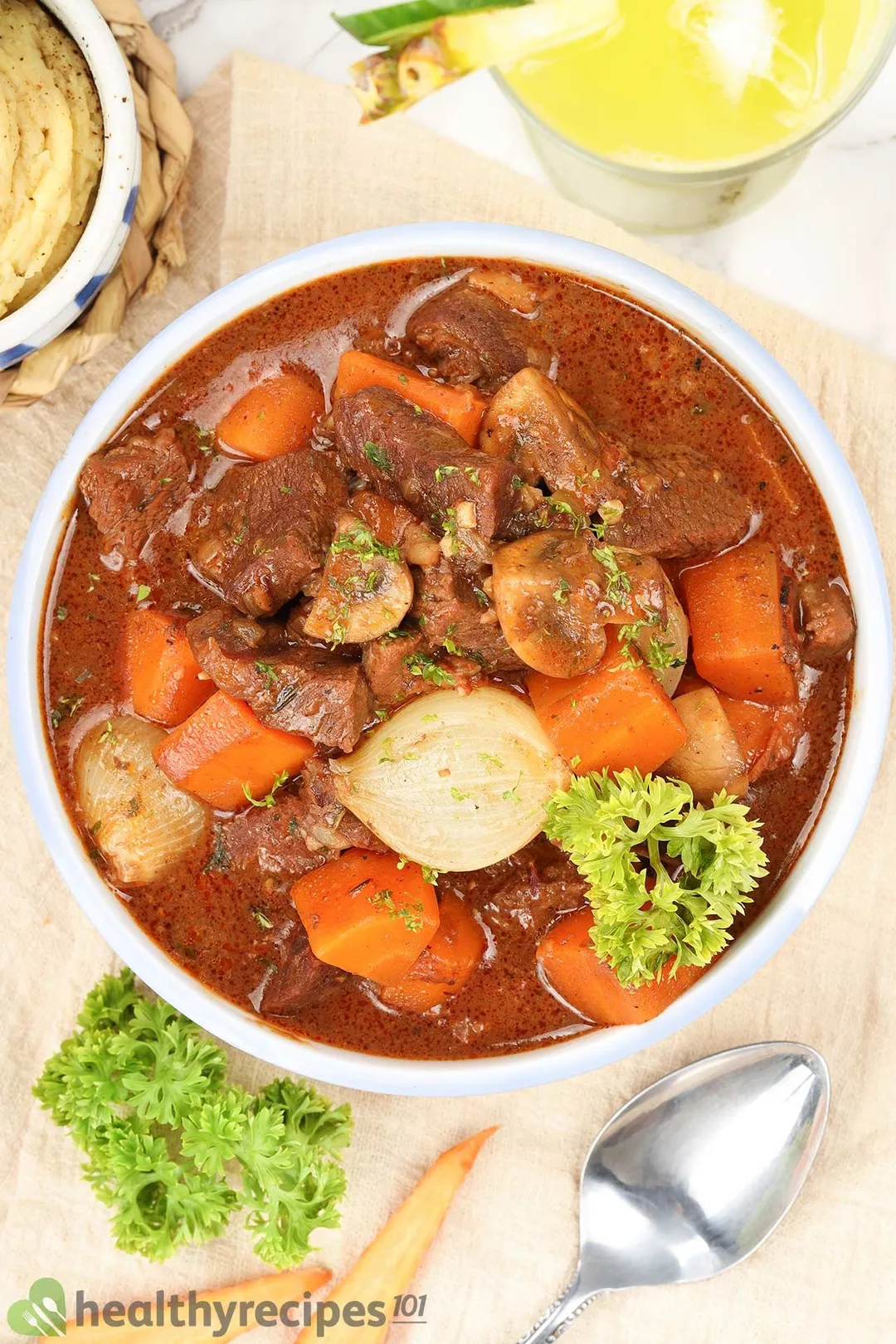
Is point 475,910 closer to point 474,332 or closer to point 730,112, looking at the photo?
point 474,332

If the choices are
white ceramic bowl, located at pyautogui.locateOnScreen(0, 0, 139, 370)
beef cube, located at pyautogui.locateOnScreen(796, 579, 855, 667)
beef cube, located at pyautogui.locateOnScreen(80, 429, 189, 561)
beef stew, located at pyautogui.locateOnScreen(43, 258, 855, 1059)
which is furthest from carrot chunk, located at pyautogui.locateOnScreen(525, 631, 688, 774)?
white ceramic bowl, located at pyautogui.locateOnScreen(0, 0, 139, 370)

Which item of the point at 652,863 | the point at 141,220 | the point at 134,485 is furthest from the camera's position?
the point at 141,220

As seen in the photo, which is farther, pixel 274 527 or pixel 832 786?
pixel 832 786

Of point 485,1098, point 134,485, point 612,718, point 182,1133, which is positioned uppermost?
point 134,485

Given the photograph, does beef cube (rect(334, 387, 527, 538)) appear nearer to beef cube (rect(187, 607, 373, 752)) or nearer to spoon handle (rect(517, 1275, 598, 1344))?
beef cube (rect(187, 607, 373, 752))

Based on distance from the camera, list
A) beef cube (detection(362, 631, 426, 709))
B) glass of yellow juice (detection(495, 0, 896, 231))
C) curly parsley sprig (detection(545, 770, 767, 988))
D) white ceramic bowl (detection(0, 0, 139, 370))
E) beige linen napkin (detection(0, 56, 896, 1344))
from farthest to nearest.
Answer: beige linen napkin (detection(0, 56, 896, 1344)), white ceramic bowl (detection(0, 0, 139, 370)), beef cube (detection(362, 631, 426, 709)), curly parsley sprig (detection(545, 770, 767, 988)), glass of yellow juice (detection(495, 0, 896, 231))

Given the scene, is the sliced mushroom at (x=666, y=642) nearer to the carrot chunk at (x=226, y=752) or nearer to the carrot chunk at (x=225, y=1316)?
the carrot chunk at (x=226, y=752)

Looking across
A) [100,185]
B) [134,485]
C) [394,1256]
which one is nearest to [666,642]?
[134,485]

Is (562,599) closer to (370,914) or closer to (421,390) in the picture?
(421,390)
